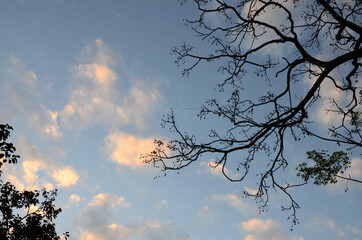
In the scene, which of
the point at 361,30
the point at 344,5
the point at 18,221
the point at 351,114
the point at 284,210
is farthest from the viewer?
the point at 18,221

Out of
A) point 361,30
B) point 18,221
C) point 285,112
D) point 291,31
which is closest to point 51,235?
point 18,221

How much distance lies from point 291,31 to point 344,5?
155 centimetres

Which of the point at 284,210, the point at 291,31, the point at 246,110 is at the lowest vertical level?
the point at 284,210

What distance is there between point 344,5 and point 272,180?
5.58 meters

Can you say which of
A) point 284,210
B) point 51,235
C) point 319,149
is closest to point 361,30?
point 319,149

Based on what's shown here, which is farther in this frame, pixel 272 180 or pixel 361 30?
pixel 272 180

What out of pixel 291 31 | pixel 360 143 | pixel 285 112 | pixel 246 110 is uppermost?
pixel 291 31

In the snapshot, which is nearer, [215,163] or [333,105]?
[215,163]

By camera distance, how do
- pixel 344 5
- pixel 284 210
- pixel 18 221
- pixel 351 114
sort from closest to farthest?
pixel 344 5
pixel 284 210
pixel 351 114
pixel 18 221

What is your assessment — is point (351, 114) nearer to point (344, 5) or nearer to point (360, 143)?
point (360, 143)

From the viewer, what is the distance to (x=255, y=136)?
873cm

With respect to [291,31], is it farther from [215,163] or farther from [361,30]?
[215,163]

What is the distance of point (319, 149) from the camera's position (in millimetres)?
10000

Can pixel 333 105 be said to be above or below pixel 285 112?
above
